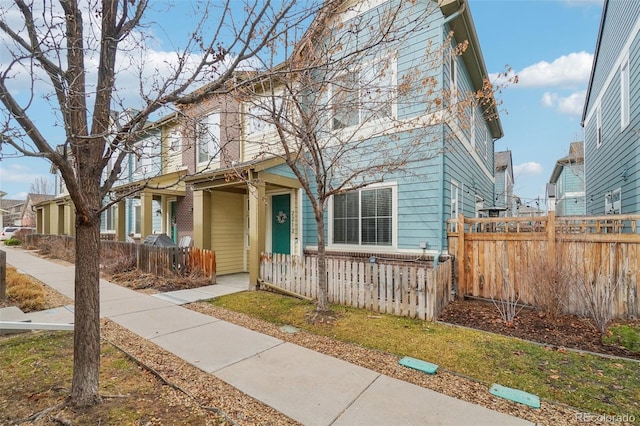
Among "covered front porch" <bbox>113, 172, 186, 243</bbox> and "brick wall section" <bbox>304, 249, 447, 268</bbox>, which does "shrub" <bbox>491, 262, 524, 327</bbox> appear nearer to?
"brick wall section" <bbox>304, 249, 447, 268</bbox>

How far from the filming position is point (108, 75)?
8.96 ft

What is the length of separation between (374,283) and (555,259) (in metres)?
3.28

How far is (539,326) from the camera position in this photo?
5.21 m

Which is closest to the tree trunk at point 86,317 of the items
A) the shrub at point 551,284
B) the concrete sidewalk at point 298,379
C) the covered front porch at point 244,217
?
the concrete sidewalk at point 298,379

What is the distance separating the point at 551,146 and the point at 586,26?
1604 cm

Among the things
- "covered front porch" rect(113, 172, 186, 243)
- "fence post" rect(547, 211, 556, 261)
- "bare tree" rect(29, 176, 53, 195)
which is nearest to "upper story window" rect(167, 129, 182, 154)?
"fence post" rect(547, 211, 556, 261)

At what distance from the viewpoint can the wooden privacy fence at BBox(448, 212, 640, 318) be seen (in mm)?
5461

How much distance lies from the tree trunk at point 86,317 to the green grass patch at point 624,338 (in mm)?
6341

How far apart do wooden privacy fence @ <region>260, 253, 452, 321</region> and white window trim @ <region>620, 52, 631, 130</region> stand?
676 centimetres

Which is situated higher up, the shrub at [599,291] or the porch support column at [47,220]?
the porch support column at [47,220]

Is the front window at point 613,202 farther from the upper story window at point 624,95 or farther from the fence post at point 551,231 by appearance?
the fence post at point 551,231

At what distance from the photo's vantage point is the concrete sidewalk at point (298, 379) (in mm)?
2746

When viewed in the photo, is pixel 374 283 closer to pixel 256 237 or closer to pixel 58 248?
pixel 256 237

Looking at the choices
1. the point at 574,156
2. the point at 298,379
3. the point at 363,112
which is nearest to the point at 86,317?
the point at 298,379
